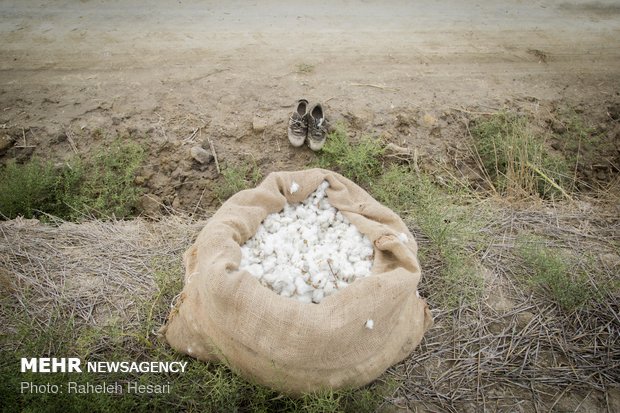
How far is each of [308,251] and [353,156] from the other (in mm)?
1201

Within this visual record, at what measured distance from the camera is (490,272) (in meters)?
2.53

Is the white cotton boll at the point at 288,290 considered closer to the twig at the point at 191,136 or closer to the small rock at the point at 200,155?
the small rock at the point at 200,155

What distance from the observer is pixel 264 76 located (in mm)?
3906

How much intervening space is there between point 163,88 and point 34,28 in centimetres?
205

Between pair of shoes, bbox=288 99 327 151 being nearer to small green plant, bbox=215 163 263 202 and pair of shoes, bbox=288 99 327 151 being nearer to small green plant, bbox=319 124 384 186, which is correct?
small green plant, bbox=319 124 384 186

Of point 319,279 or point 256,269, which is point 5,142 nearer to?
point 256,269

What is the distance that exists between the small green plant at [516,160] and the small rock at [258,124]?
Answer: 186 centimetres

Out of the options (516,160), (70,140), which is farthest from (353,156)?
(70,140)

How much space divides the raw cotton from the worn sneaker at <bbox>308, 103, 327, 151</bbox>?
853 mm

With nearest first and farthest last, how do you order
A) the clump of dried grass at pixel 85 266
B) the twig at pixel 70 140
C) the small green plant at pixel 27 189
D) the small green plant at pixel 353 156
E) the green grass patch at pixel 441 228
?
the clump of dried grass at pixel 85 266
the green grass patch at pixel 441 228
the small green plant at pixel 27 189
the small green plant at pixel 353 156
the twig at pixel 70 140

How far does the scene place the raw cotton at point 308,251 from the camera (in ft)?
6.80

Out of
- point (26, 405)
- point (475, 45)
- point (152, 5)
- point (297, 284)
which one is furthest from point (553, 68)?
point (26, 405)

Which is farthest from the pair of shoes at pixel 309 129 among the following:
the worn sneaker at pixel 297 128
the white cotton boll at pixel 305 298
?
the white cotton boll at pixel 305 298

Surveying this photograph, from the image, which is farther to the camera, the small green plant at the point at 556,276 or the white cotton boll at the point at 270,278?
the small green plant at the point at 556,276
